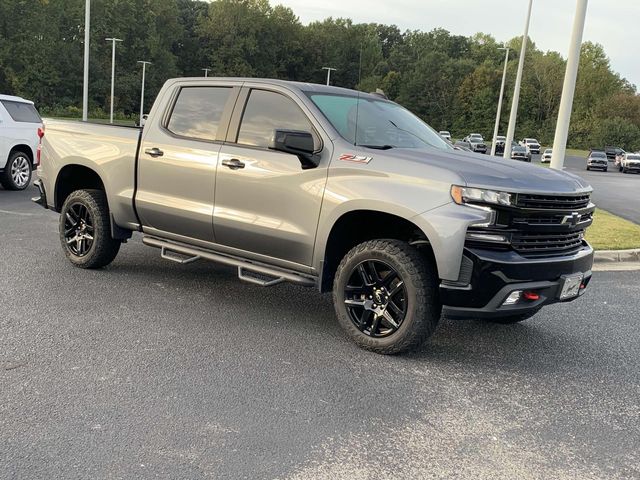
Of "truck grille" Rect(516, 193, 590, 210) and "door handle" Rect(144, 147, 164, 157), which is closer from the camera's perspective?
"truck grille" Rect(516, 193, 590, 210)

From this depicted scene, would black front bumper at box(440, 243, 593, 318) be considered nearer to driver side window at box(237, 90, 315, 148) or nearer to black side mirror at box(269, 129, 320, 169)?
black side mirror at box(269, 129, 320, 169)

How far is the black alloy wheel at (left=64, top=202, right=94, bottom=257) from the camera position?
659 cm

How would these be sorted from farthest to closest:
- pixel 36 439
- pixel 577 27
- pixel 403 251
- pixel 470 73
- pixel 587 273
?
pixel 470 73, pixel 577 27, pixel 587 273, pixel 403 251, pixel 36 439

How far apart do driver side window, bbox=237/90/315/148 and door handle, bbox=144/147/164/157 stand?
887 millimetres

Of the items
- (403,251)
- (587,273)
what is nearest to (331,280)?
(403,251)

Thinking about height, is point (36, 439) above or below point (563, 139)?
below

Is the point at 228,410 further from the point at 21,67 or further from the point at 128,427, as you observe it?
the point at 21,67

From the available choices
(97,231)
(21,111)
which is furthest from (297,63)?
(97,231)

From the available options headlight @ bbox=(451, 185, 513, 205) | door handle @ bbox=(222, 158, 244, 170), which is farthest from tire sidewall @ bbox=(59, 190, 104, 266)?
headlight @ bbox=(451, 185, 513, 205)

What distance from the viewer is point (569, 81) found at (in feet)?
35.2

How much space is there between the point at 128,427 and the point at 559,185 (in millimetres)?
3275

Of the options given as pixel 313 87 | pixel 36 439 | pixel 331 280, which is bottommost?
pixel 36 439

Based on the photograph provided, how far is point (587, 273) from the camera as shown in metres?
4.88

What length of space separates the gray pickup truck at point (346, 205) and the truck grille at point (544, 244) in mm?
12
